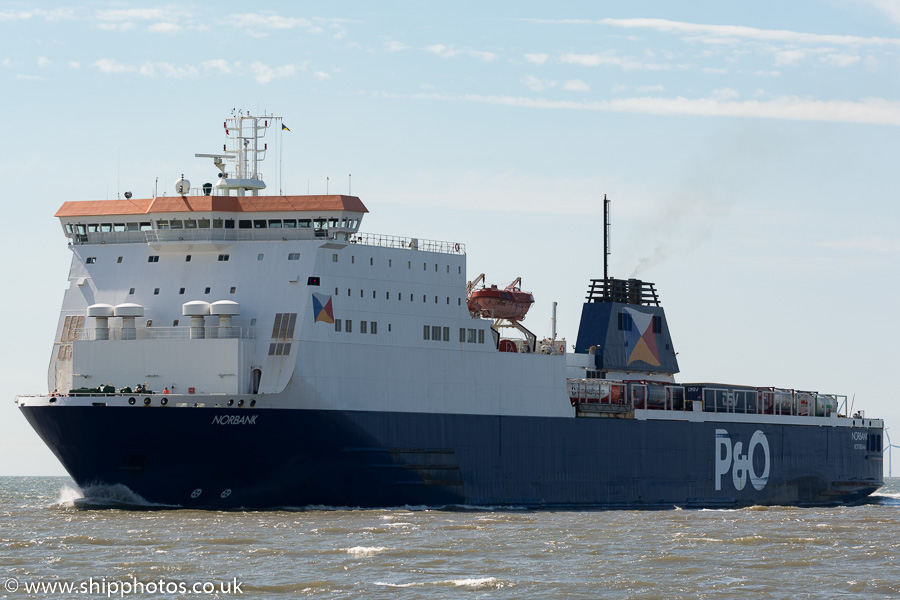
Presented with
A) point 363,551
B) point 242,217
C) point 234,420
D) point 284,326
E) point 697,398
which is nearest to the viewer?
point 363,551

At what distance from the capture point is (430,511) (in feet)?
119

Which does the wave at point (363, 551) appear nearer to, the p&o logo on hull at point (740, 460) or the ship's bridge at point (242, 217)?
the ship's bridge at point (242, 217)

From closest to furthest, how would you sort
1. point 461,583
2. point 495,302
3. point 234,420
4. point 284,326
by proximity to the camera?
1. point 461,583
2. point 234,420
3. point 284,326
4. point 495,302

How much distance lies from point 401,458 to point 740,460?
1574 centimetres

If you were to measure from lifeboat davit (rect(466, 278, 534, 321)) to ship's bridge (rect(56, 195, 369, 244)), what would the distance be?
7.18m

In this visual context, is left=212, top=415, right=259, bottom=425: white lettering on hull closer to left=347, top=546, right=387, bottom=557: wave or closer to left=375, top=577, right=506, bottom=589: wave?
left=347, top=546, right=387, bottom=557: wave

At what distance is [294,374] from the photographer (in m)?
34.7

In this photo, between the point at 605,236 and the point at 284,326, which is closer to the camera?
the point at 284,326

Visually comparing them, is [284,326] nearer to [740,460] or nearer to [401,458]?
[401,458]

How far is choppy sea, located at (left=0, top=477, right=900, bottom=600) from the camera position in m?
22.9

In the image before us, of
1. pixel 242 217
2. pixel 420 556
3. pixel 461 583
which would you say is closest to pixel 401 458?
pixel 242 217

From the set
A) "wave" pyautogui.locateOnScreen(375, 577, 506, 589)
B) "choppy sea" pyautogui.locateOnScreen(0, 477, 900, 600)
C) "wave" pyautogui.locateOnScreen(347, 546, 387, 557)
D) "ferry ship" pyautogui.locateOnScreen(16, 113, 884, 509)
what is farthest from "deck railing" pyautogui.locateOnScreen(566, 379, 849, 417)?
"wave" pyautogui.locateOnScreen(375, 577, 506, 589)

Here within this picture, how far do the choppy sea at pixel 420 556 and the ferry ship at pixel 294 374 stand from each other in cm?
124

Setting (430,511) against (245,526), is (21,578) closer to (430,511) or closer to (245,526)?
(245,526)
